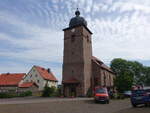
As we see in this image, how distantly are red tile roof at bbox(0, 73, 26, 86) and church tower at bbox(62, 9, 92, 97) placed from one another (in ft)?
78.9

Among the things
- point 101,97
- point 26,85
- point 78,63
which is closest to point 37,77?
point 26,85

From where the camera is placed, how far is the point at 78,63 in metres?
39.8

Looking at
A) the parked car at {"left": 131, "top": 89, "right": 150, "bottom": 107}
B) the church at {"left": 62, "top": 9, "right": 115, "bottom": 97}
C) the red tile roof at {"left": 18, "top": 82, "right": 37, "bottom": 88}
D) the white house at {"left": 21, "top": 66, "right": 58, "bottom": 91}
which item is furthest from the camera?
the white house at {"left": 21, "top": 66, "right": 58, "bottom": 91}

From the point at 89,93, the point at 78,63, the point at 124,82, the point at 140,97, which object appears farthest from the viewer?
the point at 124,82

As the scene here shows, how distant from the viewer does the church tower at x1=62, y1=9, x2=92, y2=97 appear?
127 feet

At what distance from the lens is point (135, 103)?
18266 mm

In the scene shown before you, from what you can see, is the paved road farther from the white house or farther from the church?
the white house

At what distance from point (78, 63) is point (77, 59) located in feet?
2.96

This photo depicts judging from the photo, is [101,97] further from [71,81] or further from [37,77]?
[37,77]

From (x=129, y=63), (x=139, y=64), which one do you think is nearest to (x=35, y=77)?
(x=129, y=63)

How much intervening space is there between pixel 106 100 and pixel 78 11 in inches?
998

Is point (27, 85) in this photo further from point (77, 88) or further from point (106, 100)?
point (106, 100)

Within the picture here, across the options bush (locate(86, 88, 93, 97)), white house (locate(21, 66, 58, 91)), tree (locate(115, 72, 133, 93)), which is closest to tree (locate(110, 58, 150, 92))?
tree (locate(115, 72, 133, 93))

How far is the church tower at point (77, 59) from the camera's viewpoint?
3881 cm
